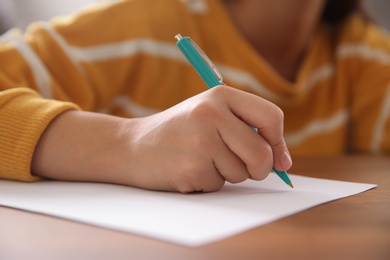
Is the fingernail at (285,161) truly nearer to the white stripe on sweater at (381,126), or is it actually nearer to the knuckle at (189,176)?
the knuckle at (189,176)

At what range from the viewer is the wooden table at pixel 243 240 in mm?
281

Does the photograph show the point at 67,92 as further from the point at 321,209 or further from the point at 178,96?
the point at 321,209

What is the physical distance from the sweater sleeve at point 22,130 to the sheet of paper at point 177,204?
1 centimetres

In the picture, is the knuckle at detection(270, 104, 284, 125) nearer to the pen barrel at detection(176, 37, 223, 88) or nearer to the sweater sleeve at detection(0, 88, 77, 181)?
the pen barrel at detection(176, 37, 223, 88)

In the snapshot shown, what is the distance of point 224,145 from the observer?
44 centimetres

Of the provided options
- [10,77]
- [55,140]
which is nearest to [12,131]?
[55,140]

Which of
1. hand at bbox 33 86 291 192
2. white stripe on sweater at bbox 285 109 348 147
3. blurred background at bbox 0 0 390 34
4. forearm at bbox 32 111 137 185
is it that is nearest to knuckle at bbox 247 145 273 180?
hand at bbox 33 86 291 192

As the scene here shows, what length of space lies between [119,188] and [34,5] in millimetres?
902

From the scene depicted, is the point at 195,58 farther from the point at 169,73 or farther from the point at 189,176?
the point at 169,73

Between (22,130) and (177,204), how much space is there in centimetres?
20

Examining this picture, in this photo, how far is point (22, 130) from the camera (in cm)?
52

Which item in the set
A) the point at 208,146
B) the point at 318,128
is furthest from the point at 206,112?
the point at 318,128

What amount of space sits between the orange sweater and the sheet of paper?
0.30 feet

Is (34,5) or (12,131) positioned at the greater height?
(34,5)
